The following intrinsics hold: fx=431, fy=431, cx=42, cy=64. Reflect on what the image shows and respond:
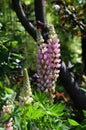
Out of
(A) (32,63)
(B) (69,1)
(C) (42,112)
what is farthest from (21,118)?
(A) (32,63)

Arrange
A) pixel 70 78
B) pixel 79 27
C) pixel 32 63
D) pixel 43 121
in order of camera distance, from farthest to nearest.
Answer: pixel 32 63
pixel 79 27
pixel 70 78
pixel 43 121

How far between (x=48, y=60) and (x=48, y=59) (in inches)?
0.4

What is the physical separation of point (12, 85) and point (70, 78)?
1002 millimetres

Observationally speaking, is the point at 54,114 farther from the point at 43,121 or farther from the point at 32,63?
the point at 32,63

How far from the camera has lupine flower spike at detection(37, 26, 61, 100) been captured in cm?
364

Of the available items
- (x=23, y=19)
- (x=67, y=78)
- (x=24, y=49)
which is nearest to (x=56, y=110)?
(x=67, y=78)

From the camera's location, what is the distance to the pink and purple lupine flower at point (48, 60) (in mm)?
3641

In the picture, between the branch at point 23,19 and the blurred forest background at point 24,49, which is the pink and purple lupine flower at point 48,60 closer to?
the blurred forest background at point 24,49

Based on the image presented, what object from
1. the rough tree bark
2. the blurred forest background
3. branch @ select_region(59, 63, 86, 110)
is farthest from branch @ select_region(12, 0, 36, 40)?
branch @ select_region(59, 63, 86, 110)

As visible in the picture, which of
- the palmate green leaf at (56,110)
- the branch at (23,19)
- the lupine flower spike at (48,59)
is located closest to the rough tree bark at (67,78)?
the branch at (23,19)

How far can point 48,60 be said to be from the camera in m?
3.64

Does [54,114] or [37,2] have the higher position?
[37,2]

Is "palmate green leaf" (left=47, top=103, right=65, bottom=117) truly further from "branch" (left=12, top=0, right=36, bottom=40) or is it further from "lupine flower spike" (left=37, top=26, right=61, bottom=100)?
"branch" (left=12, top=0, right=36, bottom=40)

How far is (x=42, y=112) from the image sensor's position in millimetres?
2809
